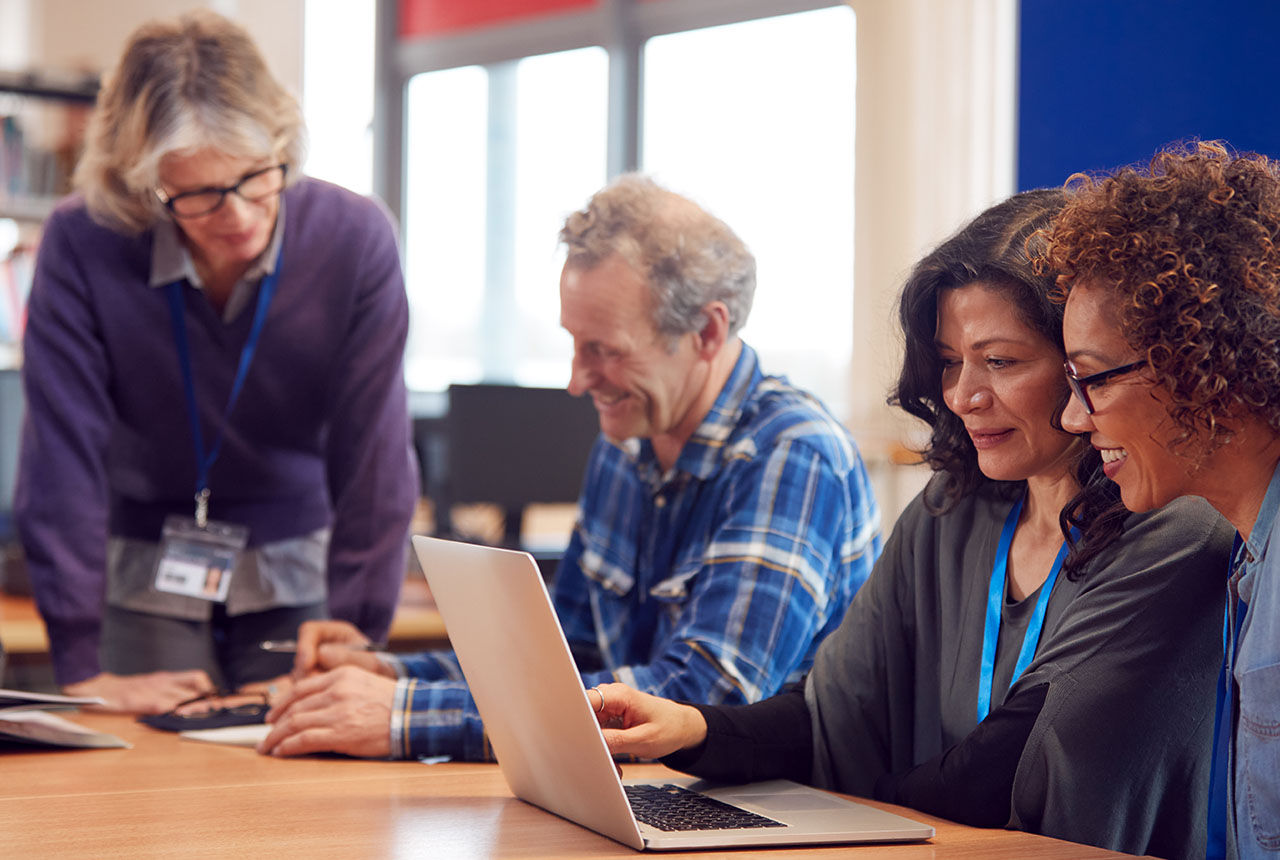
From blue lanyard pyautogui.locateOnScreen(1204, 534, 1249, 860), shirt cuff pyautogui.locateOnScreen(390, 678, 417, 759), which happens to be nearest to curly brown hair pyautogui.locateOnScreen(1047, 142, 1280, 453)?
blue lanyard pyautogui.locateOnScreen(1204, 534, 1249, 860)

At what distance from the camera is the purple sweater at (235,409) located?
87.0 inches

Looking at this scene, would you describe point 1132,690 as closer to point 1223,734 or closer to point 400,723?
point 1223,734

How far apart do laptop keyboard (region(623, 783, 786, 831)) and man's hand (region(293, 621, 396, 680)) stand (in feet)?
→ 2.00

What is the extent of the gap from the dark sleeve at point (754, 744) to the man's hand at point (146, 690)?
88 cm

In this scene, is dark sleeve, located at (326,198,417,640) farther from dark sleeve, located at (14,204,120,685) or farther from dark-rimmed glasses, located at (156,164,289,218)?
dark sleeve, located at (14,204,120,685)

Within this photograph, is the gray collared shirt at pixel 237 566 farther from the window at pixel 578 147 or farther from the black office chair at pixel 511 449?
the window at pixel 578 147

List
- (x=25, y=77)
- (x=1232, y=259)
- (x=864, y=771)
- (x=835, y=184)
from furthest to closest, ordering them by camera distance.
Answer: (x=835, y=184)
(x=25, y=77)
(x=864, y=771)
(x=1232, y=259)

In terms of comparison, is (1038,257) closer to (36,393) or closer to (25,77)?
(36,393)

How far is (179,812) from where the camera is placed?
51.8 inches

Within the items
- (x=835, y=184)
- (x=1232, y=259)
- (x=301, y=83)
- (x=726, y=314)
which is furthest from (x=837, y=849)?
(x=301, y=83)

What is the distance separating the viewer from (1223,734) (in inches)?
67.1

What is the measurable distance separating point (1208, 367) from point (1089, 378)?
0.12 metres

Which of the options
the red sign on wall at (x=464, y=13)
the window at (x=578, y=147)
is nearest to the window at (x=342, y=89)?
the window at (x=578, y=147)

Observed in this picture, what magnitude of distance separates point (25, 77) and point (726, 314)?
10.1 ft
